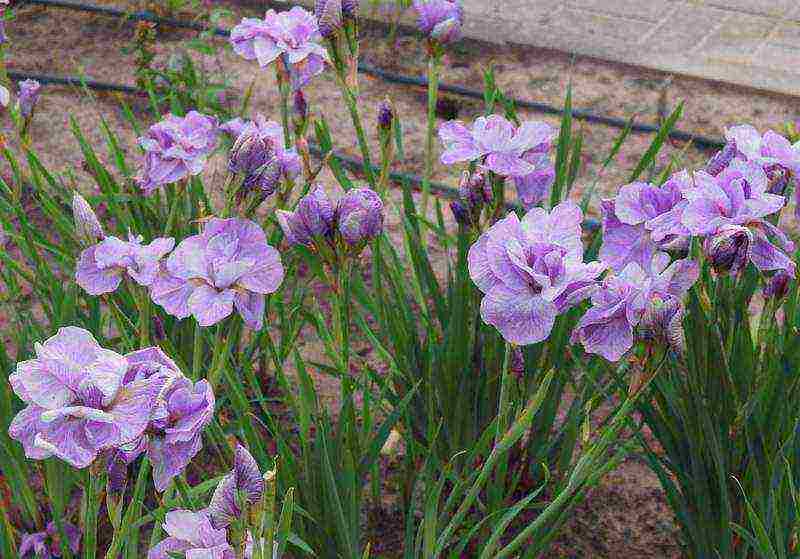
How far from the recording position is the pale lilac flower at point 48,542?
1.49 metres

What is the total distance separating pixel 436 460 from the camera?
4.64ft

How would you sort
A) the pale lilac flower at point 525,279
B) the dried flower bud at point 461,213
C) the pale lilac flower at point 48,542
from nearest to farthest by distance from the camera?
1. the pale lilac flower at point 525,279
2. the dried flower bud at point 461,213
3. the pale lilac flower at point 48,542

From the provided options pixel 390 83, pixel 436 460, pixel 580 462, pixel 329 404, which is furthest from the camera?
pixel 390 83

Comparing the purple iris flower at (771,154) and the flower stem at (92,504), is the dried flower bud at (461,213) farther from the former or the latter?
the flower stem at (92,504)

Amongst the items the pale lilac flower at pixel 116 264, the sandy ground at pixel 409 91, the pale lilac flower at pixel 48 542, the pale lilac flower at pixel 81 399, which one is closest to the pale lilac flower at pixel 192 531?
the pale lilac flower at pixel 81 399

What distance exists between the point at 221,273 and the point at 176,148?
0.53m

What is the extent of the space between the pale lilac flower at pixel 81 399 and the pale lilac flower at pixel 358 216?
34 centimetres

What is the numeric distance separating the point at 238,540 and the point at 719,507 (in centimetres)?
77

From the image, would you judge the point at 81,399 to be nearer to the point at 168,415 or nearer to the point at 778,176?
the point at 168,415

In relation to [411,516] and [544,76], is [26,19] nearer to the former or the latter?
[544,76]

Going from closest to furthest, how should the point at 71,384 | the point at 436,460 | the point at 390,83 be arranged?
the point at 71,384, the point at 436,460, the point at 390,83

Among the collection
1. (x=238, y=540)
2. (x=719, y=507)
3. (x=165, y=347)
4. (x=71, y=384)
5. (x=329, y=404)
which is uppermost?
(x=71, y=384)

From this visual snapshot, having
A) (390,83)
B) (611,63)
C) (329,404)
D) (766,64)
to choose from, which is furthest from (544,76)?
(329,404)

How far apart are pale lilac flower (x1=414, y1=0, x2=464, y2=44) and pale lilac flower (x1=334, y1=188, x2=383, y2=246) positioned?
2.25ft
